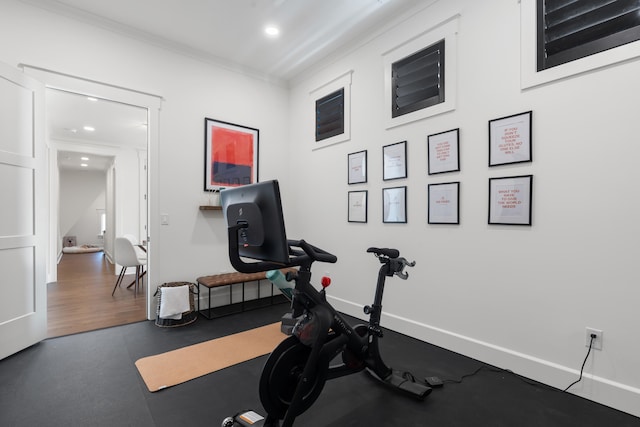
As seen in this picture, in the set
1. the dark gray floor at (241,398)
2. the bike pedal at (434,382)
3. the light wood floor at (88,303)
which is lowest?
the light wood floor at (88,303)

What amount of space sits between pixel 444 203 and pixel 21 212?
378 centimetres

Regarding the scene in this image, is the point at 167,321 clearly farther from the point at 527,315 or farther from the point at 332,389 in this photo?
the point at 527,315

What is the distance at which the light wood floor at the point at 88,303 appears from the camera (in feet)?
11.0

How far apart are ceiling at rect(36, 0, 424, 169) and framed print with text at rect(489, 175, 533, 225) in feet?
6.24

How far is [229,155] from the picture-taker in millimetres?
4152

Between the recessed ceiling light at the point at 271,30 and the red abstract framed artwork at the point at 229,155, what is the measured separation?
48.9 inches

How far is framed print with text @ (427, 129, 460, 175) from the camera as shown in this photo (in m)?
2.73

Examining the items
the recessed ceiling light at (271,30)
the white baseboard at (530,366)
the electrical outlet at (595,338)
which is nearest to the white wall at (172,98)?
the recessed ceiling light at (271,30)

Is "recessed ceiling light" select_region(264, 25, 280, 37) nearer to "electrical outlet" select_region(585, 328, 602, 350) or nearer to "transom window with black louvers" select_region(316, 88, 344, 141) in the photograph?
"transom window with black louvers" select_region(316, 88, 344, 141)

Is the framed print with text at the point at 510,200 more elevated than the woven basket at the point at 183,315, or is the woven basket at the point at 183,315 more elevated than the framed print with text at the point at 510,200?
the framed print with text at the point at 510,200

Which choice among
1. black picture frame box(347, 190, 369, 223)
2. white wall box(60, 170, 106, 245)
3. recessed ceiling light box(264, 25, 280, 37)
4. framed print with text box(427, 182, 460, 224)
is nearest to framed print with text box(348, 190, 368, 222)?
black picture frame box(347, 190, 369, 223)

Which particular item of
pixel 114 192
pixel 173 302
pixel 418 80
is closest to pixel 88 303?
pixel 173 302

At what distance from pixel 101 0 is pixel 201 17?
90cm

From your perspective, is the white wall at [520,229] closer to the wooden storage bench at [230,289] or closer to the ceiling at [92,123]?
the wooden storage bench at [230,289]
